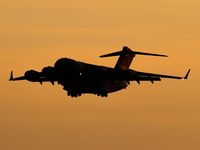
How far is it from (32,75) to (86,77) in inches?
329

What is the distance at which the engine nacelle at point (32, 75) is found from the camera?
395ft

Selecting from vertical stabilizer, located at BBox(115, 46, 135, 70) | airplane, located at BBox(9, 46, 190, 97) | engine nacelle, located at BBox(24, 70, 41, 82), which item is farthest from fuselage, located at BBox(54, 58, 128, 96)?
vertical stabilizer, located at BBox(115, 46, 135, 70)

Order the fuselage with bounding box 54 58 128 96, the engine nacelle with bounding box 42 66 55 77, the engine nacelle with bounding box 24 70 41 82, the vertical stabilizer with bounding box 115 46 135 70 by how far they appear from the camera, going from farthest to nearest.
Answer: the vertical stabilizer with bounding box 115 46 135 70 → the engine nacelle with bounding box 24 70 41 82 → the engine nacelle with bounding box 42 66 55 77 → the fuselage with bounding box 54 58 128 96

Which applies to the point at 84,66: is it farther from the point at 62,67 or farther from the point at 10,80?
the point at 10,80

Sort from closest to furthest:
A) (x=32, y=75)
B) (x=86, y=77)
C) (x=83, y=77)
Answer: (x=83, y=77)
(x=86, y=77)
(x=32, y=75)

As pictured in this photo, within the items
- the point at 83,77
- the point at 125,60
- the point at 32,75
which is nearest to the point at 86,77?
the point at 83,77

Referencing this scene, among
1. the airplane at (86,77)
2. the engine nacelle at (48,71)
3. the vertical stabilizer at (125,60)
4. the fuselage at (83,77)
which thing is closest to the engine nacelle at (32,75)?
the airplane at (86,77)

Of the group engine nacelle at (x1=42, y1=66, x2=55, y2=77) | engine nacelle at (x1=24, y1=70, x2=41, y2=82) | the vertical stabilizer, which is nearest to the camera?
engine nacelle at (x1=42, y1=66, x2=55, y2=77)

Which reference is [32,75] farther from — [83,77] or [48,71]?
[83,77]

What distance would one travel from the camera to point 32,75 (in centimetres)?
12069

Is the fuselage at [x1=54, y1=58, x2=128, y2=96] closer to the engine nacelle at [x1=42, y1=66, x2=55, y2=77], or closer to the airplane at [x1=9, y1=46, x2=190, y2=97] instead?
the airplane at [x1=9, y1=46, x2=190, y2=97]

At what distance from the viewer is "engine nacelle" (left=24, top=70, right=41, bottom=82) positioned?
12025cm

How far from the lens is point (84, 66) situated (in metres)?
116

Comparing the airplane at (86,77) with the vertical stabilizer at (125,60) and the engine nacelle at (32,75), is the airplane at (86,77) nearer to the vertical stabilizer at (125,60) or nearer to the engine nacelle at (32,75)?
the engine nacelle at (32,75)
